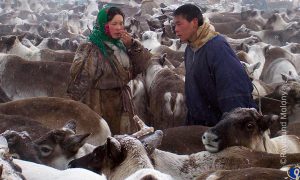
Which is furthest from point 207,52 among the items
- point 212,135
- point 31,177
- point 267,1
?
point 267,1

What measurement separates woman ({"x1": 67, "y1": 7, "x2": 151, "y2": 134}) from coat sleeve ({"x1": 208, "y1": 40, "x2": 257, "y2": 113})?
112 cm

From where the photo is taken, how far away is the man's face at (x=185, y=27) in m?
4.74

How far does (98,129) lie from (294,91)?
8.18 ft

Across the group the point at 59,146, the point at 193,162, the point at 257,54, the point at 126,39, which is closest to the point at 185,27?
the point at 126,39

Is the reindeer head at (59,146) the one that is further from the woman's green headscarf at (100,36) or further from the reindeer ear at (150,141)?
the woman's green headscarf at (100,36)

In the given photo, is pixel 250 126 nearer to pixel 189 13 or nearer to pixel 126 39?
pixel 189 13

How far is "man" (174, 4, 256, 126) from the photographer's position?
454cm

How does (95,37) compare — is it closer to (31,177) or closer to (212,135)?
(212,135)

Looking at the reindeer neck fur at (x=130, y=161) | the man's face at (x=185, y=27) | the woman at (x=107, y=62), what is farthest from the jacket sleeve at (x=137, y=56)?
the reindeer neck fur at (x=130, y=161)

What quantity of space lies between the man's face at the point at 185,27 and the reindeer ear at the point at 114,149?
1582 millimetres

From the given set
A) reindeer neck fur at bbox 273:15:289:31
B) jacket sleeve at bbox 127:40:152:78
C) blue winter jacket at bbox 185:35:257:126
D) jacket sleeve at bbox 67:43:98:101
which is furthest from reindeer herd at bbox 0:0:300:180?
reindeer neck fur at bbox 273:15:289:31

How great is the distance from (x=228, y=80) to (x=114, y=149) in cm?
143

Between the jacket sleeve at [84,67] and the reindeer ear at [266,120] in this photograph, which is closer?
the reindeer ear at [266,120]

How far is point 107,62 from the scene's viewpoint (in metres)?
5.45
